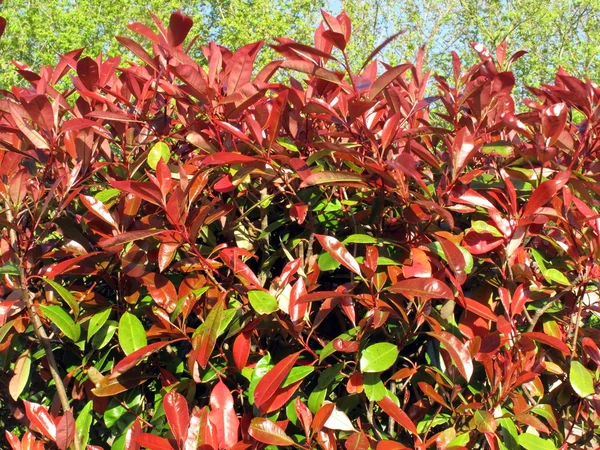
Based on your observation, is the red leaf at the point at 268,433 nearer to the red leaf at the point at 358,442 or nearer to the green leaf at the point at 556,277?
the red leaf at the point at 358,442

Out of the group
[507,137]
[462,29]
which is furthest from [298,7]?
[507,137]

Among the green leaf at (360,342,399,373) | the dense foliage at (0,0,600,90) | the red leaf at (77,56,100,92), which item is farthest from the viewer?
the dense foliage at (0,0,600,90)

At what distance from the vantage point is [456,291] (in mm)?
1498

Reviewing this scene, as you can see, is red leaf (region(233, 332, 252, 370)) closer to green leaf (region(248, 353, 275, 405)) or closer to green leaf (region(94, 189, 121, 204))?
green leaf (region(248, 353, 275, 405))

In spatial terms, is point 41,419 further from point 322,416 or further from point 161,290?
point 322,416

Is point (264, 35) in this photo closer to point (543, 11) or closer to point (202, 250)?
point (543, 11)

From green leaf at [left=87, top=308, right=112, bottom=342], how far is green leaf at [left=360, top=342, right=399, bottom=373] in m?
0.57

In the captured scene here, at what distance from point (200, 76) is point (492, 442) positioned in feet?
3.20

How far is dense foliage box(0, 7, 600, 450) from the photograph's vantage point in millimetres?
1442

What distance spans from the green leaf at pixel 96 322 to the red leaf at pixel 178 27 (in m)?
0.65

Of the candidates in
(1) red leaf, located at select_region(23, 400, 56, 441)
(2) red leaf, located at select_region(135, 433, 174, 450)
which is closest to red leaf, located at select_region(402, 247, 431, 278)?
(2) red leaf, located at select_region(135, 433, 174, 450)

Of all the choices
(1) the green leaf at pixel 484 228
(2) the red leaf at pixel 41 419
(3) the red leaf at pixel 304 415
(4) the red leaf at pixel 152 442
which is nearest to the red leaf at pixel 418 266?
(1) the green leaf at pixel 484 228

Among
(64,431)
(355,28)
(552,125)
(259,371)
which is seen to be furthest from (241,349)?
(355,28)

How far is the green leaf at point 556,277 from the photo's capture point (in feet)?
4.87
